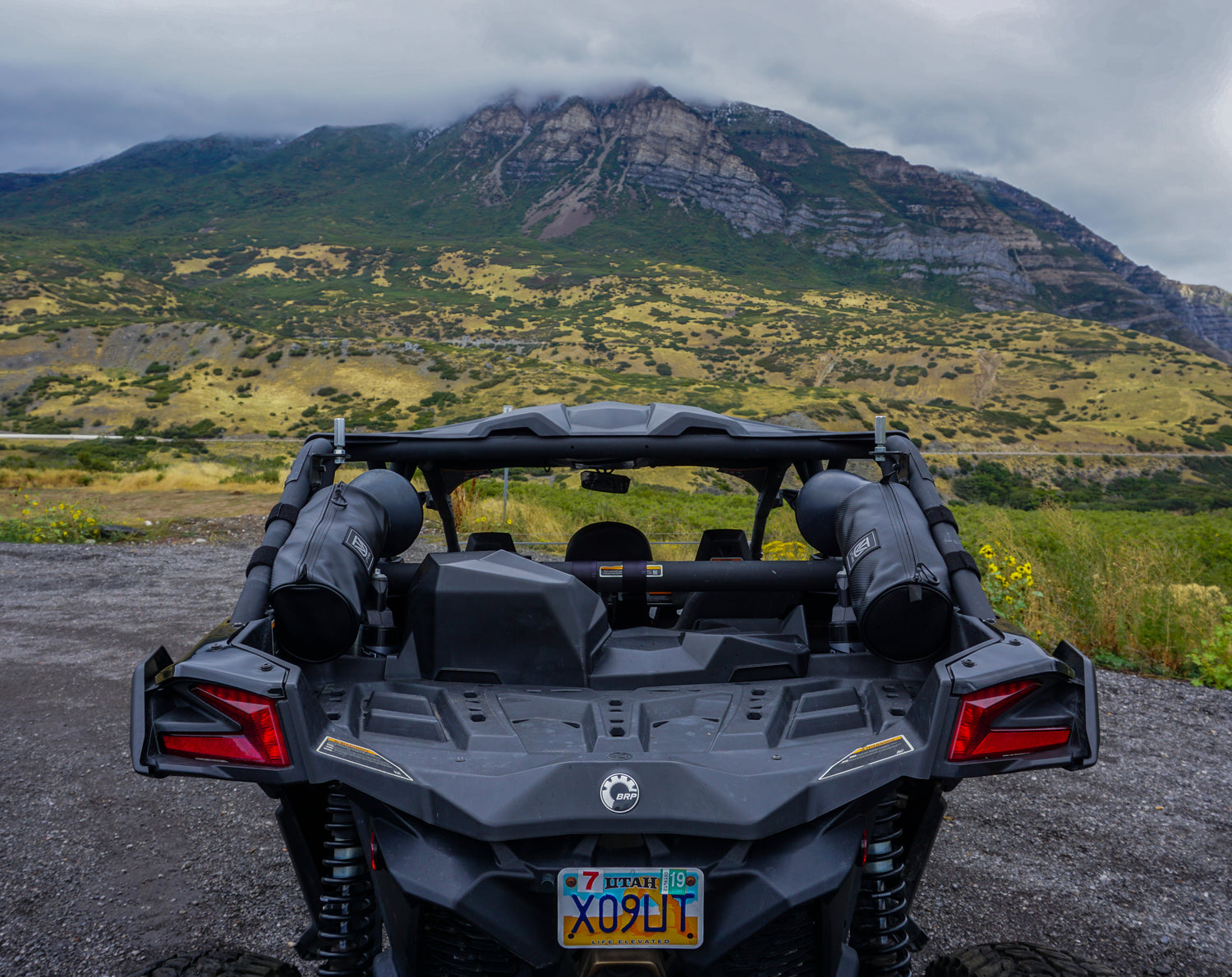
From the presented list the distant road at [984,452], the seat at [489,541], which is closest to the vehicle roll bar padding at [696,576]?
the seat at [489,541]

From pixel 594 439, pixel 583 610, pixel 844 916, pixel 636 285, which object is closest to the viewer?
pixel 844 916

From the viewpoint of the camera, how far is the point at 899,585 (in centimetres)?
228

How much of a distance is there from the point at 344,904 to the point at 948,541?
1903 mm

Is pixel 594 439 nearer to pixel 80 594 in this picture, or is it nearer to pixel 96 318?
pixel 80 594

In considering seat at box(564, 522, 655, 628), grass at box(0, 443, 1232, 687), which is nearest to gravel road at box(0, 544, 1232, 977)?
grass at box(0, 443, 1232, 687)

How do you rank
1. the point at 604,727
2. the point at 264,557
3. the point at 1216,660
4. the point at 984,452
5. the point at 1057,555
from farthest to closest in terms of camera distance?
the point at 984,452
the point at 1057,555
the point at 1216,660
the point at 264,557
the point at 604,727

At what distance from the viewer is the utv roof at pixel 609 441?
2.88 m

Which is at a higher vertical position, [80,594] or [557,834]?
[557,834]

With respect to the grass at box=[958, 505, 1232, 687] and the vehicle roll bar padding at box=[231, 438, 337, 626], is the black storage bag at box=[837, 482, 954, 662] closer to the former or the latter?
the vehicle roll bar padding at box=[231, 438, 337, 626]

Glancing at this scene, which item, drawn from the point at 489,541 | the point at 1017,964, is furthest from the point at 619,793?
the point at 489,541

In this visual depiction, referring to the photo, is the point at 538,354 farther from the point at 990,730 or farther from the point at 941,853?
the point at 990,730

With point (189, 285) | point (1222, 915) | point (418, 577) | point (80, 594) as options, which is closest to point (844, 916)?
point (418, 577)

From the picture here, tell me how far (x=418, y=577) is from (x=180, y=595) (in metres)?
8.32

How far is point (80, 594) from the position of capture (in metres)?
9.67
